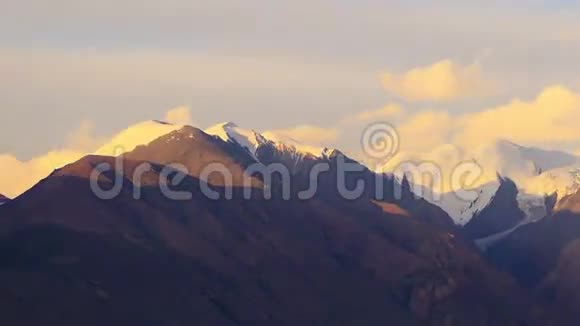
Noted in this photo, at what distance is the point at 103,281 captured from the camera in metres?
168

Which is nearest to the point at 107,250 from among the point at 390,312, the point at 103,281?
the point at 103,281

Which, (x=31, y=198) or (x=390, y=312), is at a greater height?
(x=31, y=198)

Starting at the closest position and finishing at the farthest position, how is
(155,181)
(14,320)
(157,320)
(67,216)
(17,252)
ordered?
(14,320)
(157,320)
(17,252)
(67,216)
(155,181)

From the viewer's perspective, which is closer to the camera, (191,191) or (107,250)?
(107,250)

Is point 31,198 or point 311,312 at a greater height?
point 31,198

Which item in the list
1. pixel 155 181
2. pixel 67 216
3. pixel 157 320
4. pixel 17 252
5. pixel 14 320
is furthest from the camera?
pixel 155 181

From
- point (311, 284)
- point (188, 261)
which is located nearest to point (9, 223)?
point (188, 261)

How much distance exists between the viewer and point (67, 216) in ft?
612

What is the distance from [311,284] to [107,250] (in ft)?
82.1

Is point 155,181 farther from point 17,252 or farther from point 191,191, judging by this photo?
point 17,252

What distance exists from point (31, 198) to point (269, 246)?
26.5 meters

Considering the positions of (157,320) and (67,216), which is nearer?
(157,320)

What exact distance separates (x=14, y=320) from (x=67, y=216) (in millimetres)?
41155

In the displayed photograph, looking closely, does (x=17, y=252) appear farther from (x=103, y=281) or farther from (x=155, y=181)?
(x=155, y=181)
